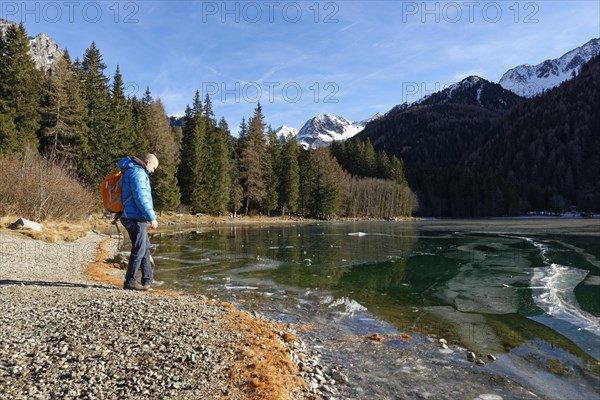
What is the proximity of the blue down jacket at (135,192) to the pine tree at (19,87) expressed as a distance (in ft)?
117

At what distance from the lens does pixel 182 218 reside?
174ft

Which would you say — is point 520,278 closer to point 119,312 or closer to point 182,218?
point 119,312

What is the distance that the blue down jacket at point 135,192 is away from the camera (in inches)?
336

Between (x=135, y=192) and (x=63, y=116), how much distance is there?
39622 mm

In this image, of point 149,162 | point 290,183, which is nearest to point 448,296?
point 149,162

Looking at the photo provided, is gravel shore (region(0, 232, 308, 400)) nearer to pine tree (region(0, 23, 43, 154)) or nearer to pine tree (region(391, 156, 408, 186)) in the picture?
pine tree (region(0, 23, 43, 154))

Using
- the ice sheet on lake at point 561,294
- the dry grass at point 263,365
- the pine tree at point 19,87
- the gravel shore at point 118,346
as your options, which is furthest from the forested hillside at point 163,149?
the ice sheet on lake at point 561,294

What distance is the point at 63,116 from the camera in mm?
40781

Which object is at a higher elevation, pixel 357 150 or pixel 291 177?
pixel 357 150

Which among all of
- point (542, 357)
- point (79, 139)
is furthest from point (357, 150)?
point (542, 357)

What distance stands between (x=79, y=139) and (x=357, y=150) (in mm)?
77741

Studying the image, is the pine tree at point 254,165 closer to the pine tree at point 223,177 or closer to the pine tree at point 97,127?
the pine tree at point 223,177

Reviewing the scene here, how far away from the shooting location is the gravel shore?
14.1 feet

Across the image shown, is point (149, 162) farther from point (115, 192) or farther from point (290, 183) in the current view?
point (290, 183)
